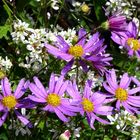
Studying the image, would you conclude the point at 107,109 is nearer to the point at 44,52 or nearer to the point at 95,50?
the point at 95,50

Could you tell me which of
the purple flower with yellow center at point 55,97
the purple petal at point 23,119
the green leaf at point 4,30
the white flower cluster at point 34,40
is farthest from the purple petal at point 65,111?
the green leaf at point 4,30

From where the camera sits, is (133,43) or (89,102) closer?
(89,102)

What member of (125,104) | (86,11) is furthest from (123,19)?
(86,11)

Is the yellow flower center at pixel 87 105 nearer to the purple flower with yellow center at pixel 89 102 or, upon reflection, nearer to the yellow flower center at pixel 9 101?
the purple flower with yellow center at pixel 89 102

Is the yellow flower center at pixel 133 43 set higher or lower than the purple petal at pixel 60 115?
higher

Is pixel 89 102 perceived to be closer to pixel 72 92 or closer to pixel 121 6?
pixel 72 92

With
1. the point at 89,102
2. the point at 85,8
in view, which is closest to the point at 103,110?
the point at 89,102
